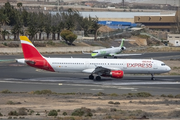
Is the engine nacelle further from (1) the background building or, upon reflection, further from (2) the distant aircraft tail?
(1) the background building

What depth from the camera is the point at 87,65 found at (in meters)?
54.5

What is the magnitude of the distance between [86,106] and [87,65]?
20.7 meters

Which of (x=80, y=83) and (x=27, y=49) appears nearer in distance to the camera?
(x=80, y=83)

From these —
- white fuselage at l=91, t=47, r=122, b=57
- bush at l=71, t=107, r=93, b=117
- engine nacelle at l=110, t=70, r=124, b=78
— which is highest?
bush at l=71, t=107, r=93, b=117

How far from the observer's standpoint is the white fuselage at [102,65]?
2114 inches

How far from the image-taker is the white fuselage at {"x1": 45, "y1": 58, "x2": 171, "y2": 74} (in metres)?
53.7

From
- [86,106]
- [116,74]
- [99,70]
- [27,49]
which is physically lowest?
[116,74]

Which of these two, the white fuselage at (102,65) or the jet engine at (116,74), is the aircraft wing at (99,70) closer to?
the white fuselage at (102,65)

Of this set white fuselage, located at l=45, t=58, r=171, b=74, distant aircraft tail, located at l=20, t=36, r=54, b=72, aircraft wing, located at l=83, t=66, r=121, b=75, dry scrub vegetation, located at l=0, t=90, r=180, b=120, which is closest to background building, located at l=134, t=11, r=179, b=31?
white fuselage, located at l=45, t=58, r=171, b=74

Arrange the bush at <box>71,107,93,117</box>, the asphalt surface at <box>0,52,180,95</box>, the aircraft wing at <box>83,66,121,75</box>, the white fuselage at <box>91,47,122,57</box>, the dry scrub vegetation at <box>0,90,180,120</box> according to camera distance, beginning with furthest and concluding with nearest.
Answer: the white fuselage at <box>91,47,122,57</box>
the aircraft wing at <box>83,66,121,75</box>
the asphalt surface at <box>0,52,180,95</box>
the bush at <box>71,107,93,117</box>
the dry scrub vegetation at <box>0,90,180,120</box>

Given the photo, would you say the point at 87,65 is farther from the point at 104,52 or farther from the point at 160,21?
the point at 160,21

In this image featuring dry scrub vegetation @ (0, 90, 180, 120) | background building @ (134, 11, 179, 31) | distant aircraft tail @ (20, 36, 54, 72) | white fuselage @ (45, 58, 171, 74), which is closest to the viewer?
dry scrub vegetation @ (0, 90, 180, 120)

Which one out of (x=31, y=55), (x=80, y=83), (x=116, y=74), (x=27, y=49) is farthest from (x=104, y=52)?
(x=80, y=83)

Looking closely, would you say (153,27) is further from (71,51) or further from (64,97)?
(64,97)
